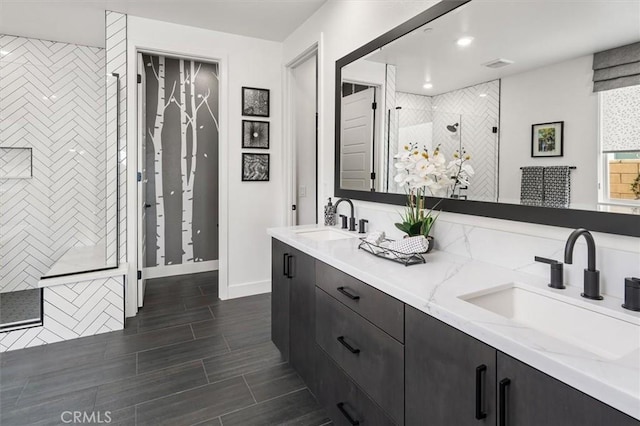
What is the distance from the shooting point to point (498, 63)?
1537mm

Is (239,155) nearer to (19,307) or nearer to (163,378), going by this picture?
(163,378)

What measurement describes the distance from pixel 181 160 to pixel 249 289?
6.59 ft

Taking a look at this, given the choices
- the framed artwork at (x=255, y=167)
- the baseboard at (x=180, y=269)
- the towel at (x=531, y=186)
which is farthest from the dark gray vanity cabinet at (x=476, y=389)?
the baseboard at (x=180, y=269)

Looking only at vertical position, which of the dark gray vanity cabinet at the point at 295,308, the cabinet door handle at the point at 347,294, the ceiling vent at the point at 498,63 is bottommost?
the dark gray vanity cabinet at the point at 295,308

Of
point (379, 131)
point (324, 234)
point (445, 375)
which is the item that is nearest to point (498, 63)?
point (379, 131)

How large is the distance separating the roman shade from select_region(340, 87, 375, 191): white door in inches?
52.9

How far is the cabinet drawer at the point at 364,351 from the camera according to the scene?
1.29 metres

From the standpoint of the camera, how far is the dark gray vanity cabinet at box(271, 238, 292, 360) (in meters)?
2.29

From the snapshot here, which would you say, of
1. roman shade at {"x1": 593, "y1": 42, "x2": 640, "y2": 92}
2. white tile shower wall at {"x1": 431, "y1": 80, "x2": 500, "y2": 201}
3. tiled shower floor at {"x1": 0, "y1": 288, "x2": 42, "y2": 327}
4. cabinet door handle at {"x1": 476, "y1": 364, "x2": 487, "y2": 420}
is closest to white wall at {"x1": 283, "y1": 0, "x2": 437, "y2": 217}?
white tile shower wall at {"x1": 431, "y1": 80, "x2": 500, "y2": 201}

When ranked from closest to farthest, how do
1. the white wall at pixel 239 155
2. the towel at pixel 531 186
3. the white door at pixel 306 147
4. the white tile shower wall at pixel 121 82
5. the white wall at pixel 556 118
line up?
the white wall at pixel 556 118 < the towel at pixel 531 186 < the white tile shower wall at pixel 121 82 < the white wall at pixel 239 155 < the white door at pixel 306 147

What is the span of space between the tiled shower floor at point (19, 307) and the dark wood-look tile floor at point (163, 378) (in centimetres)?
29

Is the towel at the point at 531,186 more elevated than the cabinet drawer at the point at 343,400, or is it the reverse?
the towel at the point at 531,186

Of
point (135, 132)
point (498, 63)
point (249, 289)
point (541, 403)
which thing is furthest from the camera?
point (249, 289)

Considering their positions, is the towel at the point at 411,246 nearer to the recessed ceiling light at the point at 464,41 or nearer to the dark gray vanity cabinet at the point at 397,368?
the dark gray vanity cabinet at the point at 397,368
